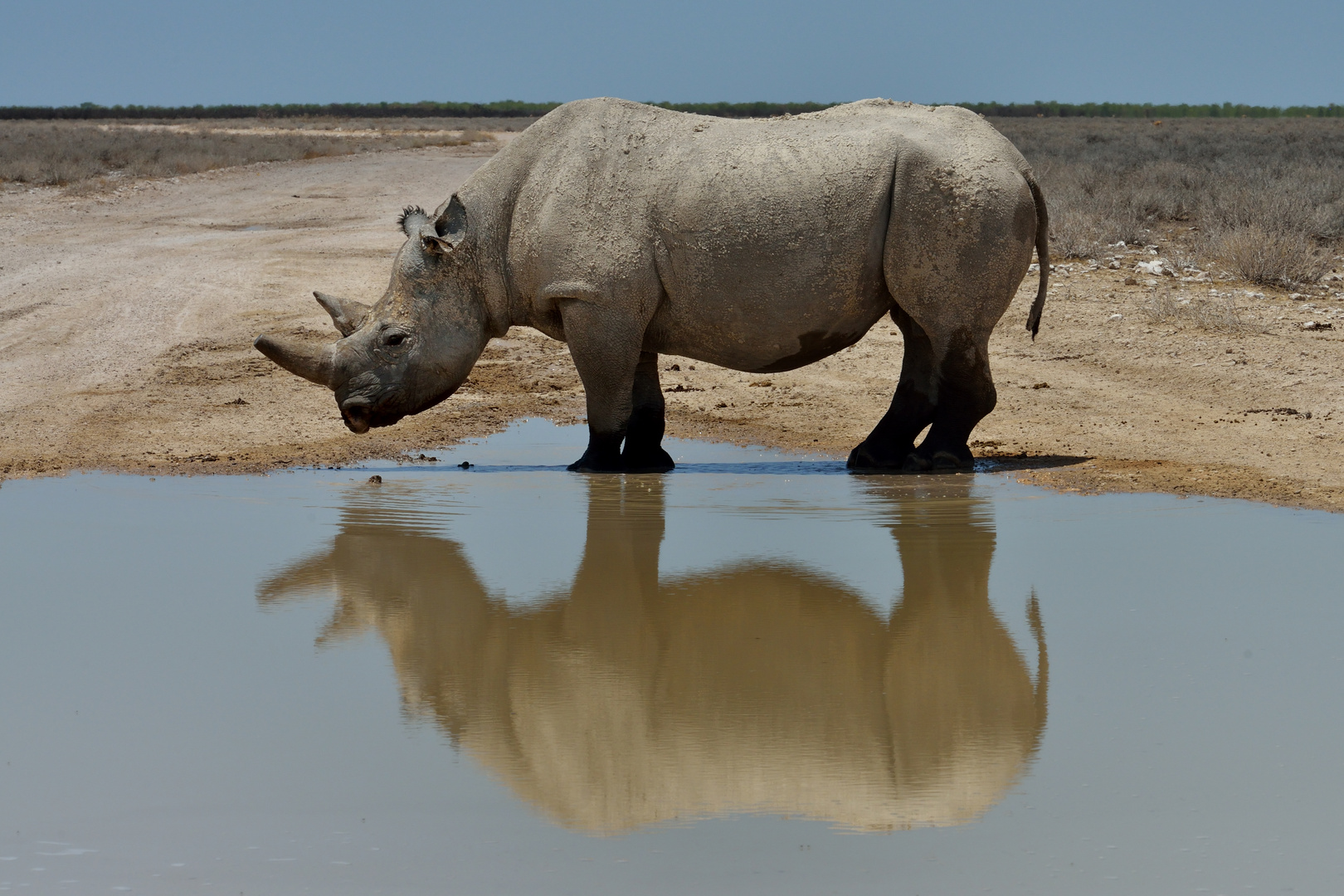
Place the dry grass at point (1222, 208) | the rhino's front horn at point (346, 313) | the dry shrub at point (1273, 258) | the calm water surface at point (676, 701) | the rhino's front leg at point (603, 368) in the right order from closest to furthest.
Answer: the calm water surface at point (676, 701) < the rhino's front leg at point (603, 368) < the rhino's front horn at point (346, 313) < the dry shrub at point (1273, 258) < the dry grass at point (1222, 208)

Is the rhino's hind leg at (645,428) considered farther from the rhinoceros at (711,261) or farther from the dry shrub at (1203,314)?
the dry shrub at (1203,314)

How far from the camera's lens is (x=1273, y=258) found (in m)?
13.1

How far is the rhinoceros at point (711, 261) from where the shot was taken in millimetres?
7598

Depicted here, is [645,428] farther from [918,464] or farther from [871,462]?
[918,464]

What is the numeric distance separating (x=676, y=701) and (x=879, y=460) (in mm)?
4477

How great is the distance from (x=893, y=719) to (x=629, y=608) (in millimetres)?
1385

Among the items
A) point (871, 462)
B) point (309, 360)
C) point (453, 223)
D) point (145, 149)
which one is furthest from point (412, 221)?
point (145, 149)

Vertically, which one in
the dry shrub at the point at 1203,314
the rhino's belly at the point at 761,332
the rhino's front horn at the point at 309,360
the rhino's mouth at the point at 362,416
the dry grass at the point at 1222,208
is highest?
the dry grass at the point at 1222,208

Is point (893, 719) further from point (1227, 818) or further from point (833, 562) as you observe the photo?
point (833, 562)

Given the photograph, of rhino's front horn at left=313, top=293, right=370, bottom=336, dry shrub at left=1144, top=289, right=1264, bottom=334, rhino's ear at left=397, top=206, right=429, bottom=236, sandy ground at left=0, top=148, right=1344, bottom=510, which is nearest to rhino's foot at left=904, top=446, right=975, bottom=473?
sandy ground at left=0, top=148, right=1344, bottom=510

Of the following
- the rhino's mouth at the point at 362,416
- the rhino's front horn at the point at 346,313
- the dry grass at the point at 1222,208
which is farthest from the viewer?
the dry grass at the point at 1222,208

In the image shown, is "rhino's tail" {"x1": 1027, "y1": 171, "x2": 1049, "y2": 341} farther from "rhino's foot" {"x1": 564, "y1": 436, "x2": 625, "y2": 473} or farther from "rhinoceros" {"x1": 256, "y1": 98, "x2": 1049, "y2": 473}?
"rhino's foot" {"x1": 564, "y1": 436, "x2": 625, "y2": 473}

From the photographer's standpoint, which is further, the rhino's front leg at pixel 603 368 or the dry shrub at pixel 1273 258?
the dry shrub at pixel 1273 258

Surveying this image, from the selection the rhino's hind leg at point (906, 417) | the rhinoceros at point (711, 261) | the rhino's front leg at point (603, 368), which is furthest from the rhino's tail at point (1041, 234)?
the rhino's front leg at point (603, 368)
